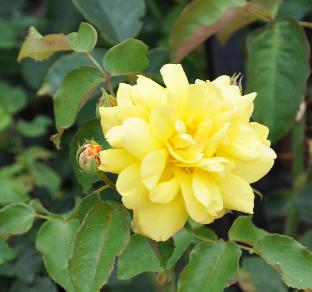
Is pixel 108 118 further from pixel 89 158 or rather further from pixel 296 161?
pixel 296 161

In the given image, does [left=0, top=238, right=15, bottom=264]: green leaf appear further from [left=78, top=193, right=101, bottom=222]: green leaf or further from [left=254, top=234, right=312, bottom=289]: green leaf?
[left=254, top=234, right=312, bottom=289]: green leaf

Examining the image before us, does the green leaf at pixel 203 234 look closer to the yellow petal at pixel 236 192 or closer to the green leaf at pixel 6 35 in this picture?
the yellow petal at pixel 236 192

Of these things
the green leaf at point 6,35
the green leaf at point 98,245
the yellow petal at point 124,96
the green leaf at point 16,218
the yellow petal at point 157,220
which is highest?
the yellow petal at point 124,96

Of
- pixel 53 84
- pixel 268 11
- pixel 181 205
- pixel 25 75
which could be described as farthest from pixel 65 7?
pixel 181 205

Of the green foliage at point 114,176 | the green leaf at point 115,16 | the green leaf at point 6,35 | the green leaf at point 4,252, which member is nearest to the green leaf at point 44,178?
the green foliage at point 114,176

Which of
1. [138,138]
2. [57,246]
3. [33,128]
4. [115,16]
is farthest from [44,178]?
[138,138]

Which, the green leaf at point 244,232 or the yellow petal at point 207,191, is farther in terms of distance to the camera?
the green leaf at point 244,232
